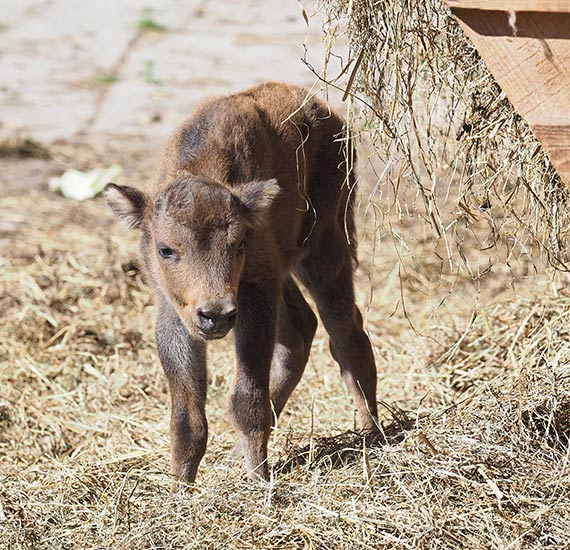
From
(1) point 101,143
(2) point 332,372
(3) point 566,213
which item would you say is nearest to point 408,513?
(3) point 566,213

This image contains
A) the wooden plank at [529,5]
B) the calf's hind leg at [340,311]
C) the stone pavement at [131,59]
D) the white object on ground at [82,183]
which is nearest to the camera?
the wooden plank at [529,5]

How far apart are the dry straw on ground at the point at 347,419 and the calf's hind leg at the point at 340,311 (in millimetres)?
288

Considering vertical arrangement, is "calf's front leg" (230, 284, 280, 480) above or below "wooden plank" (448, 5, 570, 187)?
below

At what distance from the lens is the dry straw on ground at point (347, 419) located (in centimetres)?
509

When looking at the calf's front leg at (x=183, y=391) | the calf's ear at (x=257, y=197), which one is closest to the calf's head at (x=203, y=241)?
the calf's ear at (x=257, y=197)

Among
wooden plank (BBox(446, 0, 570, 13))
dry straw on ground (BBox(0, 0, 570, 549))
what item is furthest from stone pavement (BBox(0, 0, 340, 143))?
wooden plank (BBox(446, 0, 570, 13))

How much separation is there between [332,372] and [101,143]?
581cm

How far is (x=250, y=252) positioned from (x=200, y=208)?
521 mm

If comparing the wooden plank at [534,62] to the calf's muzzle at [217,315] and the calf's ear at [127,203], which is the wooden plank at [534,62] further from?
the calf's ear at [127,203]

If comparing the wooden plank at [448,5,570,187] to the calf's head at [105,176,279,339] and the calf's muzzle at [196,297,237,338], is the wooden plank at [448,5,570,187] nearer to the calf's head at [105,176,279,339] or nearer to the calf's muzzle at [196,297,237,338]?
the calf's head at [105,176,279,339]

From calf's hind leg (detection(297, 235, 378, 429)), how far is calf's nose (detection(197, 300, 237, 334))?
1488mm

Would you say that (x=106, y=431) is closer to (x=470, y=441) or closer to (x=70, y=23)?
(x=470, y=441)

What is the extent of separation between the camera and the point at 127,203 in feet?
19.4

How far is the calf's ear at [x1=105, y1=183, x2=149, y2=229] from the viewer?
19.3 ft
